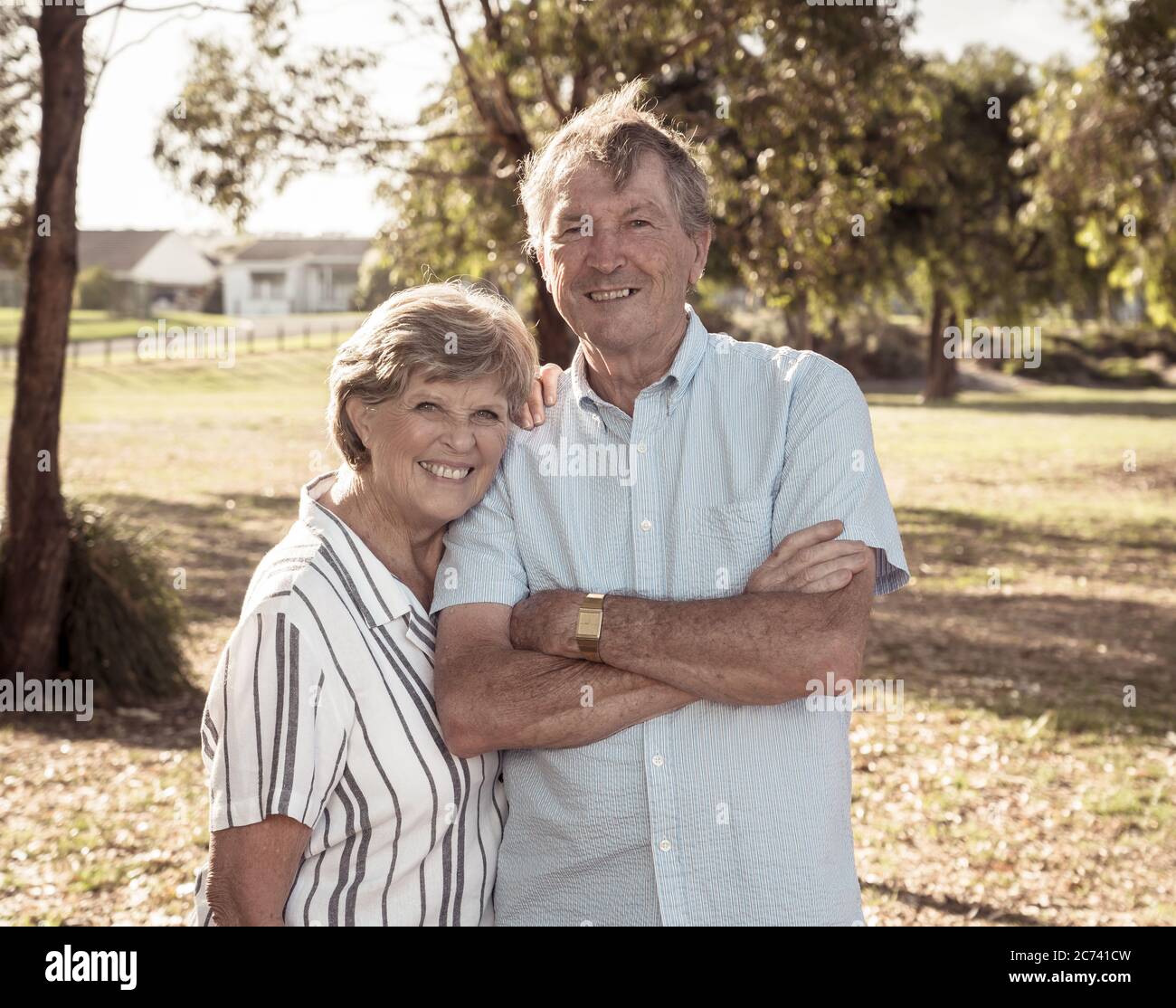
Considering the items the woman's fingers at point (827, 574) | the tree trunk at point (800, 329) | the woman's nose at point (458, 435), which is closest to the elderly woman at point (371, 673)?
the woman's nose at point (458, 435)

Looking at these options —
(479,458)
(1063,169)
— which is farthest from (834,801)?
(1063,169)

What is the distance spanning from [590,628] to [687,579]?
0.90ft

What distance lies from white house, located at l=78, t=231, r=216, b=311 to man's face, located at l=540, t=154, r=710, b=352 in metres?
68.5

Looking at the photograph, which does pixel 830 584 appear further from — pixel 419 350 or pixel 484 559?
pixel 419 350

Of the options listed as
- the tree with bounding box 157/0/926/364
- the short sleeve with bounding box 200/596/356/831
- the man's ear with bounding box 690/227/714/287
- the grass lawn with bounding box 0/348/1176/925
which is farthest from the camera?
the tree with bounding box 157/0/926/364

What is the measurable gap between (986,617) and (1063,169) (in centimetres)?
694

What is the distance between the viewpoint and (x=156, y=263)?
7200 cm

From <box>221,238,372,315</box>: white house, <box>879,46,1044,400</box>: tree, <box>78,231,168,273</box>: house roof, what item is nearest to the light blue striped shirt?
<box>879,46,1044,400</box>: tree

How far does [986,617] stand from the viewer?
39.9 ft

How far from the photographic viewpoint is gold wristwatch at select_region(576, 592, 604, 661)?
284 centimetres

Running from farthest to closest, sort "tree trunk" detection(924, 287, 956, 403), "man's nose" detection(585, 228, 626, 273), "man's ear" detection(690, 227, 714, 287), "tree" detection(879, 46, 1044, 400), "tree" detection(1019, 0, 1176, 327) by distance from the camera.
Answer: "tree trunk" detection(924, 287, 956, 403) → "tree" detection(879, 46, 1044, 400) → "tree" detection(1019, 0, 1176, 327) → "man's ear" detection(690, 227, 714, 287) → "man's nose" detection(585, 228, 626, 273)

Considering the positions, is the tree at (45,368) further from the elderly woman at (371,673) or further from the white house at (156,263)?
the white house at (156,263)

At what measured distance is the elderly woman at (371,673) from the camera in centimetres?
261

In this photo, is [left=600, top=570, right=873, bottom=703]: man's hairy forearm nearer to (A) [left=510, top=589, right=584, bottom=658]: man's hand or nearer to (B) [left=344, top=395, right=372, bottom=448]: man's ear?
(A) [left=510, top=589, right=584, bottom=658]: man's hand
